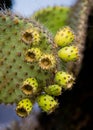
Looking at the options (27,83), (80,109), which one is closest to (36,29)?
(27,83)

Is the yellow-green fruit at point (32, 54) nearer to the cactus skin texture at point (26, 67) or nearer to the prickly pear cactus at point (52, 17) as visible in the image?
the cactus skin texture at point (26, 67)

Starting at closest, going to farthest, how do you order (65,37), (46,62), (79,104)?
(46,62)
(65,37)
(79,104)

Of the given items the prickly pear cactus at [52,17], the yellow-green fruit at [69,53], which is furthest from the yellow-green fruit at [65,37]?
the prickly pear cactus at [52,17]

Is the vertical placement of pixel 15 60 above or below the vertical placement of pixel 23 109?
above

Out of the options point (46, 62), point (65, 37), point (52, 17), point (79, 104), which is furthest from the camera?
point (79, 104)

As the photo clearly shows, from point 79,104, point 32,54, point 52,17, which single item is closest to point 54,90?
point 32,54

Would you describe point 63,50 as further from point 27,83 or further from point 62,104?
point 62,104

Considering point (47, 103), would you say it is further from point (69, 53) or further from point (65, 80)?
point (69, 53)

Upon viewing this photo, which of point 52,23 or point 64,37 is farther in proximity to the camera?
point 52,23
